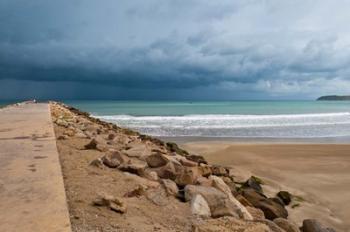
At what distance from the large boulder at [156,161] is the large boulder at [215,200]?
1.17 m

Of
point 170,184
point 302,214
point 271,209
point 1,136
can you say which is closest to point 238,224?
point 170,184

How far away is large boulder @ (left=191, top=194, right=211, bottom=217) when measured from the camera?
3826 millimetres

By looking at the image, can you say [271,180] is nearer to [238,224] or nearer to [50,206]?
[238,224]

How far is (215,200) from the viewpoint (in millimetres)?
4137

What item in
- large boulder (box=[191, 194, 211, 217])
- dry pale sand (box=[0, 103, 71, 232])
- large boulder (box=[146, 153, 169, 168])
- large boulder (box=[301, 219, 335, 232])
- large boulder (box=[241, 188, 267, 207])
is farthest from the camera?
large boulder (box=[241, 188, 267, 207])

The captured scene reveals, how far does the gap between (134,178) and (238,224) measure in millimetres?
1576

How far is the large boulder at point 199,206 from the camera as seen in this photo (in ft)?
12.6

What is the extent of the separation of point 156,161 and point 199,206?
6.03 feet

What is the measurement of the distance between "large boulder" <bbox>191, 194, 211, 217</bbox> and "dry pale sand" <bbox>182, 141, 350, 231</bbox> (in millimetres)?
2624

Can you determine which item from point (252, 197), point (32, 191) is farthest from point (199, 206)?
point (252, 197)

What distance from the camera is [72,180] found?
168 inches

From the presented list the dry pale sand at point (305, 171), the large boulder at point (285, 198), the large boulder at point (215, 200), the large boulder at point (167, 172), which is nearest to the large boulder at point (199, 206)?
the large boulder at point (215, 200)

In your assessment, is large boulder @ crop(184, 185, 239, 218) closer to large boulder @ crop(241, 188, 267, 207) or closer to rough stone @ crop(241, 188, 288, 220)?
rough stone @ crop(241, 188, 288, 220)

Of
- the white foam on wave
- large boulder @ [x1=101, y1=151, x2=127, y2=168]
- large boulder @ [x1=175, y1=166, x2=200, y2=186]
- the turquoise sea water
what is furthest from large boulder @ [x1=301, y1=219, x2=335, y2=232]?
the white foam on wave
